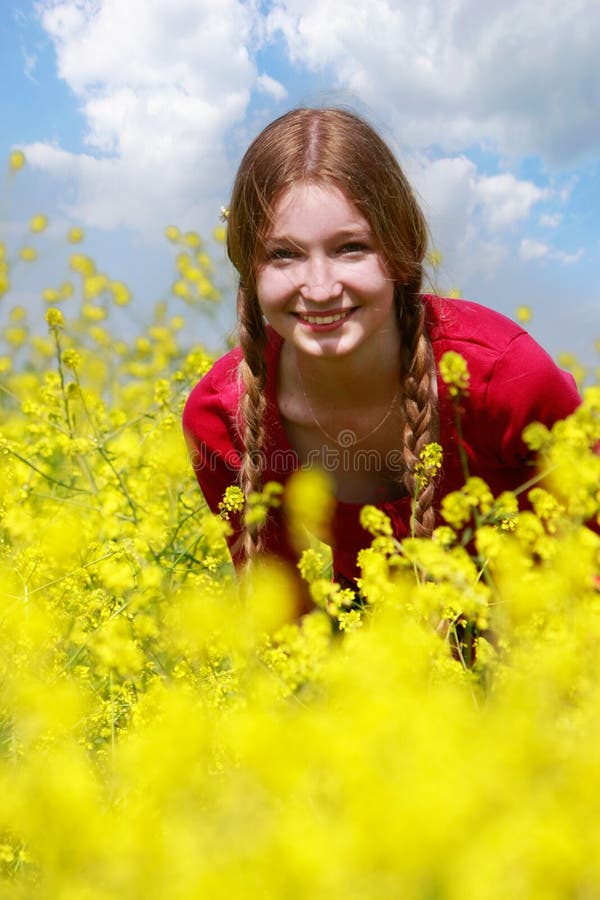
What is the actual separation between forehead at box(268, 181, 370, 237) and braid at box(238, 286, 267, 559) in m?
0.41

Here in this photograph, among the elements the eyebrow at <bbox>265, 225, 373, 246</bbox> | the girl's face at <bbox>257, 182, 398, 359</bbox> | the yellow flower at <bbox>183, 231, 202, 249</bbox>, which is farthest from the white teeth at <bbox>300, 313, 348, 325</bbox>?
the yellow flower at <bbox>183, 231, 202, 249</bbox>

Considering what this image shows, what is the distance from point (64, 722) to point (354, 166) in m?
1.47

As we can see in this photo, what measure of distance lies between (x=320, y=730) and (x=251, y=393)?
5.49ft

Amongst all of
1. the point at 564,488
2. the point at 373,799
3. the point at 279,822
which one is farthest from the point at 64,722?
the point at 564,488

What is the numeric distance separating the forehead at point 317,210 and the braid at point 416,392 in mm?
320

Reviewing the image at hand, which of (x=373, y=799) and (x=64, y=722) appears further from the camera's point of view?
(x=64, y=722)

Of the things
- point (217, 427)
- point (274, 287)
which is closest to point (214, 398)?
point (217, 427)

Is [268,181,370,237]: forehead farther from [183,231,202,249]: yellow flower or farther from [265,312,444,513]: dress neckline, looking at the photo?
[183,231,202,249]: yellow flower

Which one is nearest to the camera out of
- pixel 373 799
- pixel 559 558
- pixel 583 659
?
pixel 373 799

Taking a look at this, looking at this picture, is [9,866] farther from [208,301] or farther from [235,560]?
[208,301]

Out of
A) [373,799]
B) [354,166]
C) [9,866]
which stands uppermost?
[354,166]

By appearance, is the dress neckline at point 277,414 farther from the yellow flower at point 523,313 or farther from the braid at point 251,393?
the yellow flower at point 523,313

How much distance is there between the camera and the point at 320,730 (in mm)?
1078

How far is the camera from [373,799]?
3.01 feet
